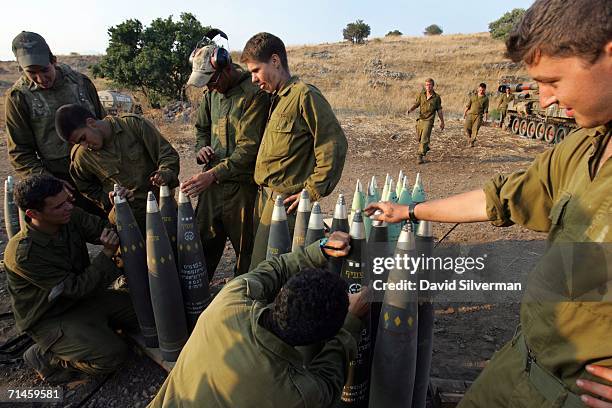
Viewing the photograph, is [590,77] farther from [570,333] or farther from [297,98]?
[297,98]

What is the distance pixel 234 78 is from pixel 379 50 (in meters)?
34.0

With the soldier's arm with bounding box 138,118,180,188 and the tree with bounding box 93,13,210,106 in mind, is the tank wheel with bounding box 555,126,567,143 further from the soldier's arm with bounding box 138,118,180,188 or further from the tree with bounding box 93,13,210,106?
the tree with bounding box 93,13,210,106

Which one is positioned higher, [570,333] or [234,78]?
[234,78]

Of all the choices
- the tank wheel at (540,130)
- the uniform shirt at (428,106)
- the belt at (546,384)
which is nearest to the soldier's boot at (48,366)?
the belt at (546,384)

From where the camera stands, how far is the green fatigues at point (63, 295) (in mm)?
2822

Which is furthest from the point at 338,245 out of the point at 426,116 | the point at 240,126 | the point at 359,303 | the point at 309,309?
the point at 426,116

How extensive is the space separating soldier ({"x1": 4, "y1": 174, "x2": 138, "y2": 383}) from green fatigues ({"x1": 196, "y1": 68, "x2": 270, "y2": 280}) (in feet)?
3.09

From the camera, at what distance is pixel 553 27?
1.16m

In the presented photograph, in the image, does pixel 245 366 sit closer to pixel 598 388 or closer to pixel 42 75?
pixel 598 388

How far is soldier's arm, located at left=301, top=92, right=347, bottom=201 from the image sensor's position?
2990 millimetres

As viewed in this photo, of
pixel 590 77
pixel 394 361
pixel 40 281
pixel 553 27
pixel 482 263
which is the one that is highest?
pixel 553 27

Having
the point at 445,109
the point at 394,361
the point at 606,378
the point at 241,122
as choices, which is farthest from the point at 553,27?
the point at 445,109

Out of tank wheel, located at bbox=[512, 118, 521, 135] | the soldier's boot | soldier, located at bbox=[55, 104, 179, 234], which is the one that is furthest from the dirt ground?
tank wheel, located at bbox=[512, 118, 521, 135]

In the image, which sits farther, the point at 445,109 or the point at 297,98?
the point at 445,109
